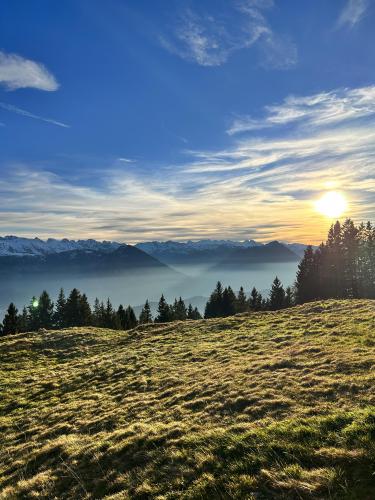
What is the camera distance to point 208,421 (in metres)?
12.2

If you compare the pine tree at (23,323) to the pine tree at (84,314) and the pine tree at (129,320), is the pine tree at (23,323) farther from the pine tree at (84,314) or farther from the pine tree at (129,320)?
the pine tree at (129,320)

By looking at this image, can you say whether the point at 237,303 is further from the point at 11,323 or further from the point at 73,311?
the point at 11,323

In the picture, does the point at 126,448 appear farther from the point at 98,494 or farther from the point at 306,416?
the point at 306,416

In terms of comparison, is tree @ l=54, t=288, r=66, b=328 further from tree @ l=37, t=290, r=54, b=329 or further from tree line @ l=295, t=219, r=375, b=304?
tree line @ l=295, t=219, r=375, b=304

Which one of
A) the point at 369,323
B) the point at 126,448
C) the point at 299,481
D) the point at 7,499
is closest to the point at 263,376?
the point at 126,448

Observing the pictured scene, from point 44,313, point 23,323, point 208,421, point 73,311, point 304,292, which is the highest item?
point 208,421

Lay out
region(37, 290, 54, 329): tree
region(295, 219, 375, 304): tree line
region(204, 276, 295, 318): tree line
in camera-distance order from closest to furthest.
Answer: region(295, 219, 375, 304): tree line < region(37, 290, 54, 329): tree < region(204, 276, 295, 318): tree line

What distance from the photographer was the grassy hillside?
323 inches

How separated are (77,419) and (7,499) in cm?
666

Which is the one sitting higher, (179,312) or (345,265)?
(345,265)

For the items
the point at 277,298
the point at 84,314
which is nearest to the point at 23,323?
the point at 84,314

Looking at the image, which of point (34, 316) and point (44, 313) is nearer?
point (44, 313)

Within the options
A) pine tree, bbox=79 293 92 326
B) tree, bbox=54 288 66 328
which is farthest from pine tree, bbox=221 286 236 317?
tree, bbox=54 288 66 328

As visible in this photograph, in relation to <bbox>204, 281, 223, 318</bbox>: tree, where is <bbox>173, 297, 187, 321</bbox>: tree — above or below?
below
